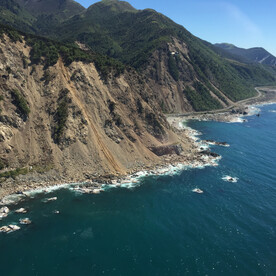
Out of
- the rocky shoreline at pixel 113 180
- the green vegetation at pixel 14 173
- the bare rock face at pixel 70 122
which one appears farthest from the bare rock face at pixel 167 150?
the green vegetation at pixel 14 173

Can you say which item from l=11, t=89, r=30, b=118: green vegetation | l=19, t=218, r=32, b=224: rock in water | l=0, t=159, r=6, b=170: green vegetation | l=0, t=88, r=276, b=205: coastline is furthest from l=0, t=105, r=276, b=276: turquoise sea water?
l=11, t=89, r=30, b=118: green vegetation

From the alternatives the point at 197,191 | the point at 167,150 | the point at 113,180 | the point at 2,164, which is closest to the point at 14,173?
the point at 2,164

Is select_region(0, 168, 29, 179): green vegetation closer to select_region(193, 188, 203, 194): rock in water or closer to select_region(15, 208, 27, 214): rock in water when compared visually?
select_region(15, 208, 27, 214): rock in water

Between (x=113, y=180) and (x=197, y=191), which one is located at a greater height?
(x=113, y=180)

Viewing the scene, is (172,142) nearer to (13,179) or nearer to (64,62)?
(64,62)

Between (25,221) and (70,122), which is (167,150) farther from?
(25,221)

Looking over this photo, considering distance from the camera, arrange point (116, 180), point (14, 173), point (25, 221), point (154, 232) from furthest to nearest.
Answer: point (116, 180) < point (14, 173) < point (25, 221) < point (154, 232)

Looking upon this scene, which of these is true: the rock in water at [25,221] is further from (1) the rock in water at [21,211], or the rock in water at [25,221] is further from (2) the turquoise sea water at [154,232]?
(1) the rock in water at [21,211]
